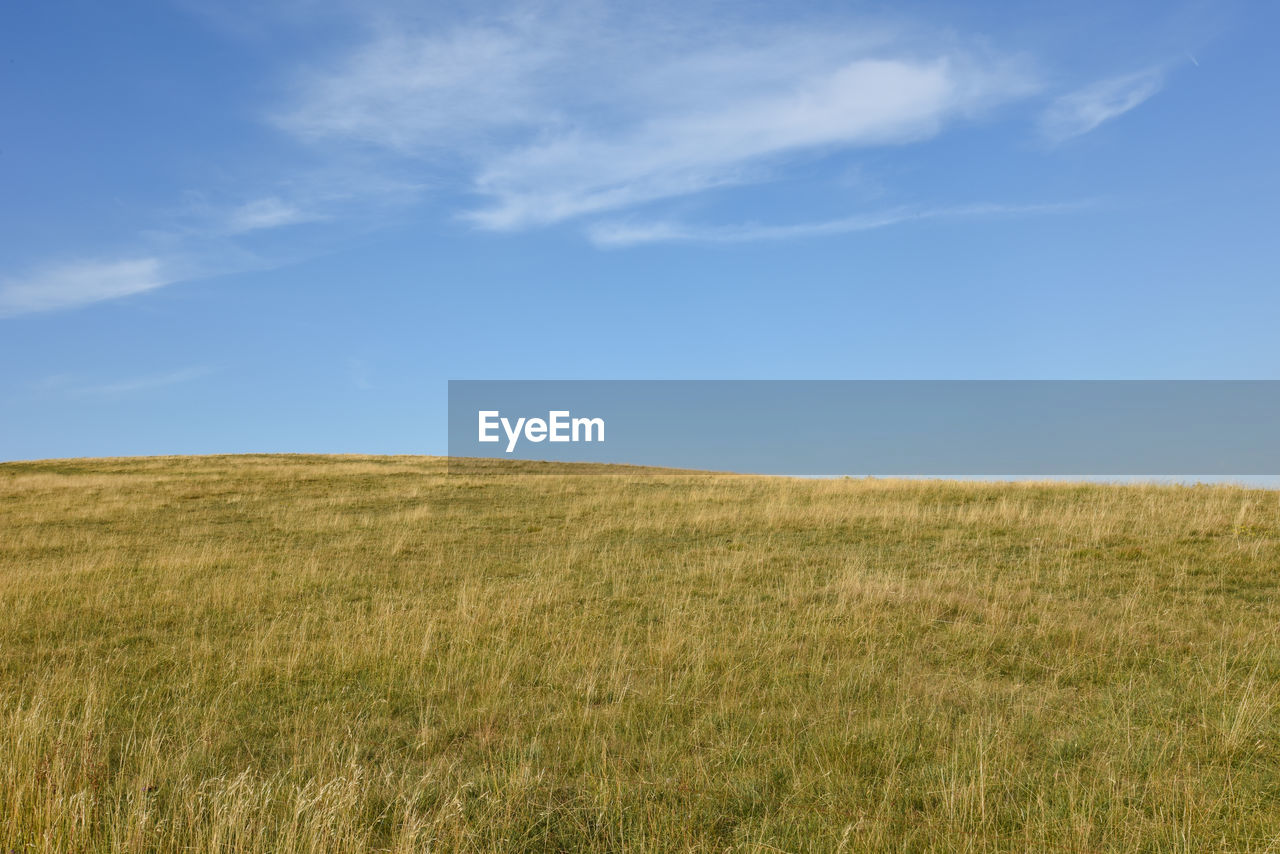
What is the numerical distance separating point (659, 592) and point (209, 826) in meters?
7.87

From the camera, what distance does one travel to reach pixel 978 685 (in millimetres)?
7648

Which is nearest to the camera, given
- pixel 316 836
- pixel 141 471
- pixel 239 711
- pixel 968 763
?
pixel 316 836

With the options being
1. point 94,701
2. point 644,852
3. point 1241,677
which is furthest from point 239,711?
point 1241,677

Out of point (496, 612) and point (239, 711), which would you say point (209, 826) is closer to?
point (239, 711)

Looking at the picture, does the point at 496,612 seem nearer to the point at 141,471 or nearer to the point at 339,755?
the point at 339,755

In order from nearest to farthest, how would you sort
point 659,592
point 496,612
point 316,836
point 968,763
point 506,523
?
point 316,836
point 968,763
point 496,612
point 659,592
point 506,523

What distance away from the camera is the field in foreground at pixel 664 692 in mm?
5008

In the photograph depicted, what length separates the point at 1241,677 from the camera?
26.1 feet

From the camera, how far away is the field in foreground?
16.4ft

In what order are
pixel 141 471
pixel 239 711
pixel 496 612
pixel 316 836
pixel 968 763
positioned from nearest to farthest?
1. pixel 316 836
2. pixel 968 763
3. pixel 239 711
4. pixel 496 612
5. pixel 141 471

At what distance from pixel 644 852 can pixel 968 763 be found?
2.62 meters

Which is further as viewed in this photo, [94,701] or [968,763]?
[94,701]

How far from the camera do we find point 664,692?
7469 millimetres

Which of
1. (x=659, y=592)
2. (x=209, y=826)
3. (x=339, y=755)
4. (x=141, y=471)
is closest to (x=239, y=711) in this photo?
(x=339, y=755)
